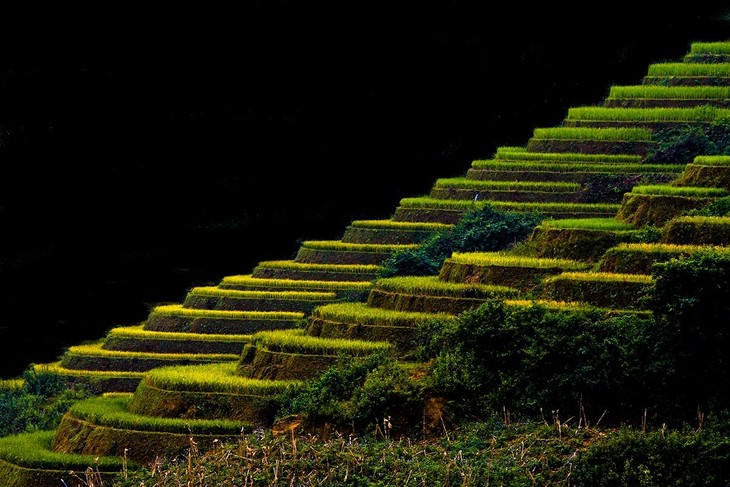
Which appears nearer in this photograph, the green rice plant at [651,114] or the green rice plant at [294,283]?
the green rice plant at [294,283]

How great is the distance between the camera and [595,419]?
99.6 ft

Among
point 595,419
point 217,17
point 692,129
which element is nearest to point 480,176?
point 692,129

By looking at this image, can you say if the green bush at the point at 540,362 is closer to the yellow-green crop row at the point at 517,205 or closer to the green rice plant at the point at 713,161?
the green rice plant at the point at 713,161

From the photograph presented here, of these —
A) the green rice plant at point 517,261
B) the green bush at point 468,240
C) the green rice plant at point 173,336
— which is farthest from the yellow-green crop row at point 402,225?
the green rice plant at point 517,261

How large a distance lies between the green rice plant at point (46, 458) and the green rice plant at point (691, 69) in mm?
19872

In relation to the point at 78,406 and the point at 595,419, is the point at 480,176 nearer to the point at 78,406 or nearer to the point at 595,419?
the point at 78,406

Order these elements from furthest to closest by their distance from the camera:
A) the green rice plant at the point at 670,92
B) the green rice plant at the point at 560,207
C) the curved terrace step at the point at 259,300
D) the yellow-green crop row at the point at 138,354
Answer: the green rice plant at the point at 670,92 → the green rice plant at the point at 560,207 → the curved terrace step at the point at 259,300 → the yellow-green crop row at the point at 138,354

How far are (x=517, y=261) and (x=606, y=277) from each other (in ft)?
10.5

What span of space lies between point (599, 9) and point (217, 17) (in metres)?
8.82

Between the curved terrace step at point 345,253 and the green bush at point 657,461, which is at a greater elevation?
the curved terrace step at point 345,253

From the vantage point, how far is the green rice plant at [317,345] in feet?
111

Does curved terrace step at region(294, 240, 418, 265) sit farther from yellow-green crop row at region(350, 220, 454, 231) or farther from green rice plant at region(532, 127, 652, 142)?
green rice plant at region(532, 127, 652, 142)

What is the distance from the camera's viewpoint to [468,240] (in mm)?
41594

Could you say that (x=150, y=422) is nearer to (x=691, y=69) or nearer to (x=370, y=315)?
(x=370, y=315)
